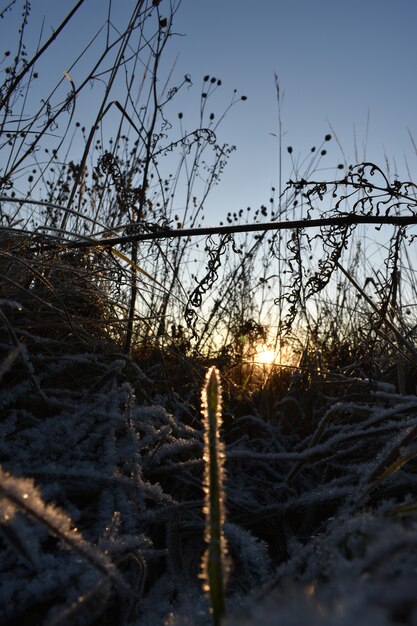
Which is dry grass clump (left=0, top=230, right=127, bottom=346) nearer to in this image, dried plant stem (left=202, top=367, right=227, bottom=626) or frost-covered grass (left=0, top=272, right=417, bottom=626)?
frost-covered grass (left=0, top=272, right=417, bottom=626)

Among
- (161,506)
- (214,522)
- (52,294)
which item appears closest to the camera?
(214,522)

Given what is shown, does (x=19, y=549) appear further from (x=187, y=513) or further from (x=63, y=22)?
(x=63, y=22)

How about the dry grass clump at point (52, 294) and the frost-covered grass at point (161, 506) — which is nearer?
the frost-covered grass at point (161, 506)

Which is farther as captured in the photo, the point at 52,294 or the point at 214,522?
the point at 52,294

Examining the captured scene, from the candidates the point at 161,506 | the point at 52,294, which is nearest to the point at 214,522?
the point at 161,506

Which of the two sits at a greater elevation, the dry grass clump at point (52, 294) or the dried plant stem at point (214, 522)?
the dry grass clump at point (52, 294)

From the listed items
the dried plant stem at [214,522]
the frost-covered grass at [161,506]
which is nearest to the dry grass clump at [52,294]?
the frost-covered grass at [161,506]

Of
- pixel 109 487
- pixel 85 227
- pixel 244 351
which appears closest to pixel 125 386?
pixel 109 487

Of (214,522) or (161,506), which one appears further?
(161,506)

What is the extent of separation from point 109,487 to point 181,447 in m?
0.22

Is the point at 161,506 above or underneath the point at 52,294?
underneath

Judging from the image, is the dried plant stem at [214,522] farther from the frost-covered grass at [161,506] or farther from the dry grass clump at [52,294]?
the dry grass clump at [52,294]

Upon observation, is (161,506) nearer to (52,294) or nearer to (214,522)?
(214,522)

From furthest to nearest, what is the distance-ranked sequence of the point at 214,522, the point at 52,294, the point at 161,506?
1. the point at 52,294
2. the point at 161,506
3. the point at 214,522
